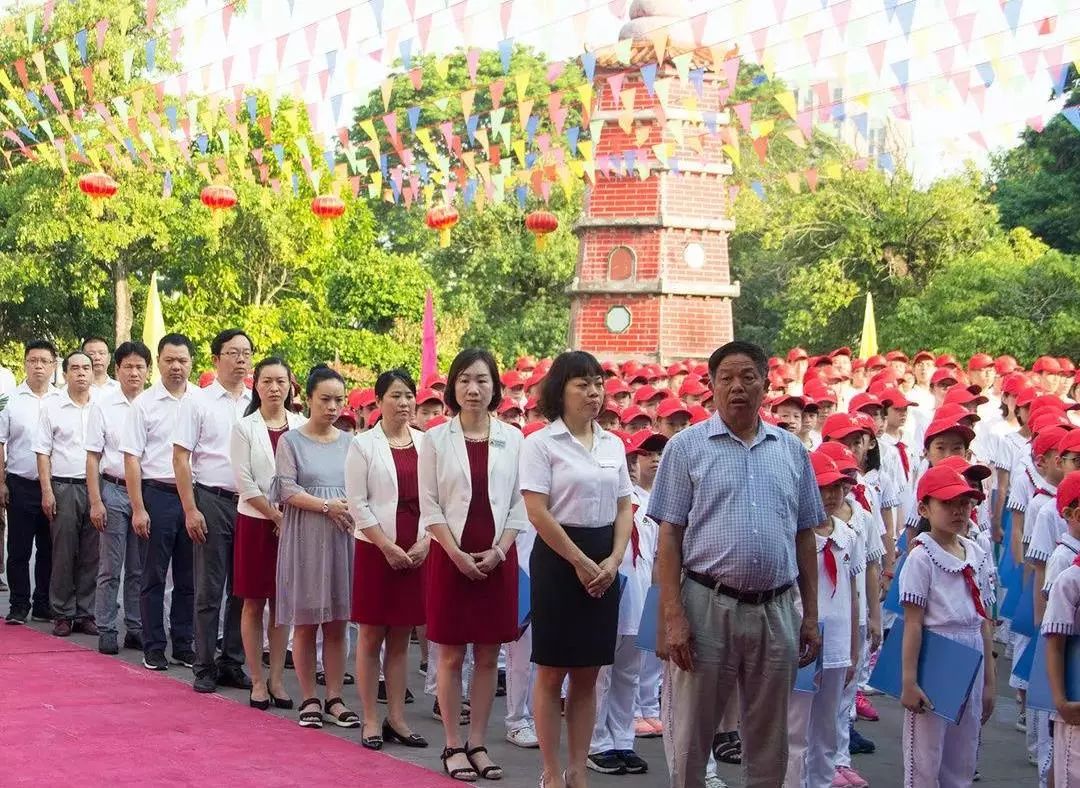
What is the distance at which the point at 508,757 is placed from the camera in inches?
277

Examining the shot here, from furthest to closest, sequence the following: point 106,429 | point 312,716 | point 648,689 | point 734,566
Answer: point 106,429 < point 648,689 < point 312,716 < point 734,566

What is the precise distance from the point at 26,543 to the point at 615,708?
194 inches

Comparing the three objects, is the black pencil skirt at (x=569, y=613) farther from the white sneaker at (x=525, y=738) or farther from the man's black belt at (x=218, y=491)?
the man's black belt at (x=218, y=491)

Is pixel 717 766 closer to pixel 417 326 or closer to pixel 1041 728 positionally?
pixel 1041 728

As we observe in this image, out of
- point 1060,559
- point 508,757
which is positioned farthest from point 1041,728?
point 508,757

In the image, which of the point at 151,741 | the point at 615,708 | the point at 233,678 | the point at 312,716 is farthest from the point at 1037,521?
the point at 233,678

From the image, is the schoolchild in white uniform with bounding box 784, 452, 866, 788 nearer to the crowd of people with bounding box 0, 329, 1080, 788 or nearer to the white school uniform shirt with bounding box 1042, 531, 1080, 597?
the crowd of people with bounding box 0, 329, 1080, 788

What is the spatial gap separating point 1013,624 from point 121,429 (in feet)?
17.1

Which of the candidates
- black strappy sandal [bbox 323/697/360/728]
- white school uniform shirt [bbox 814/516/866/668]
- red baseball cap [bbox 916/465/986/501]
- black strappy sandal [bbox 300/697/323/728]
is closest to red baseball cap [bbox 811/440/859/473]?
white school uniform shirt [bbox 814/516/866/668]

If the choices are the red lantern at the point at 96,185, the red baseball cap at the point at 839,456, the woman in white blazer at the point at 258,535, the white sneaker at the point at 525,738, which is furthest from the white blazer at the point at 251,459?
the red lantern at the point at 96,185

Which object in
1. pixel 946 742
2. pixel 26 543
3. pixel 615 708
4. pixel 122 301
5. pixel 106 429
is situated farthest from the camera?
pixel 122 301

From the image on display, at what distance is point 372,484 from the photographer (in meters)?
7.18

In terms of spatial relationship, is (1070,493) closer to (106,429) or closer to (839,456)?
(839,456)

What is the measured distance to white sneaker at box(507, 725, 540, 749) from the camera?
727 centimetres
